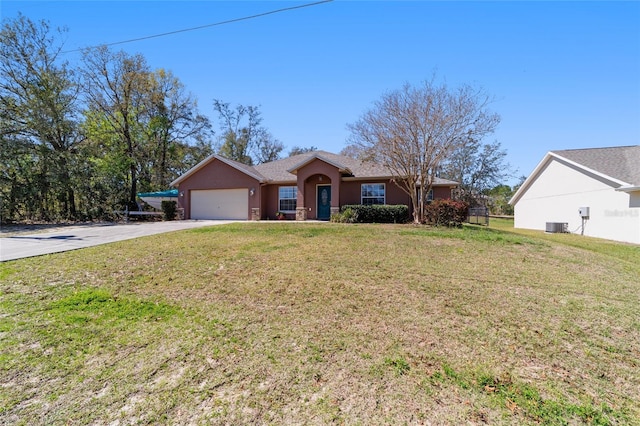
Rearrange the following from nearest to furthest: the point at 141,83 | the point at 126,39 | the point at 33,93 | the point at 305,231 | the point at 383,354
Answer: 1. the point at 383,354
2. the point at 126,39
3. the point at 305,231
4. the point at 33,93
5. the point at 141,83

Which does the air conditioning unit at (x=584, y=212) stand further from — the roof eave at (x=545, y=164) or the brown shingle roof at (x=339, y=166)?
the brown shingle roof at (x=339, y=166)

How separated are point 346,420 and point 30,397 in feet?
8.90

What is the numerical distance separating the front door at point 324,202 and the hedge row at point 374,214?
2.10 m

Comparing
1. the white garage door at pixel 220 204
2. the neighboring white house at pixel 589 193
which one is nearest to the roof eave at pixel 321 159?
the white garage door at pixel 220 204

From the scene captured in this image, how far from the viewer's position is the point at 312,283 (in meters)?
5.08

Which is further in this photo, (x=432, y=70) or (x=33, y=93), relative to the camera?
(x=33, y=93)

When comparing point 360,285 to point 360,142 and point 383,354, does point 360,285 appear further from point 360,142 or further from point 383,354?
point 360,142

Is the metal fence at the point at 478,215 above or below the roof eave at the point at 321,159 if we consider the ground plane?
below

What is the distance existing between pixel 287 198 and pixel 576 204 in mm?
16958

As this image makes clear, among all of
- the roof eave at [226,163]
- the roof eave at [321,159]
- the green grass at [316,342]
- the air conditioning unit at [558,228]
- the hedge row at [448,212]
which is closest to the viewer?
the green grass at [316,342]

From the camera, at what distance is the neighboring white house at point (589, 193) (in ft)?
44.2

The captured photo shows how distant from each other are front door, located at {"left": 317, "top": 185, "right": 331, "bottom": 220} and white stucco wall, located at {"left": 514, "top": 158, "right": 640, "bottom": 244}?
1420 centimetres

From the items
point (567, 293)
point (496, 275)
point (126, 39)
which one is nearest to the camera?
point (567, 293)

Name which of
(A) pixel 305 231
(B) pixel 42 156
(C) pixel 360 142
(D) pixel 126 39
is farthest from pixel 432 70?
(B) pixel 42 156
